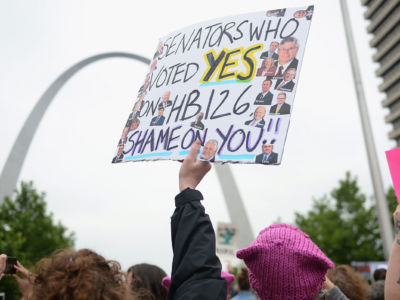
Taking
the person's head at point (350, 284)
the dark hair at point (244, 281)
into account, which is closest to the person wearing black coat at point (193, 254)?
the person's head at point (350, 284)

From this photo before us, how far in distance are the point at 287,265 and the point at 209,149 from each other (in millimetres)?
823

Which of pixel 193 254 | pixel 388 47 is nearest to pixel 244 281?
pixel 193 254

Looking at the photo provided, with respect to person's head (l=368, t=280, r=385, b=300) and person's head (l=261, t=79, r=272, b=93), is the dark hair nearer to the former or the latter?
person's head (l=368, t=280, r=385, b=300)

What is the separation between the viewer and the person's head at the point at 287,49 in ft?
8.61

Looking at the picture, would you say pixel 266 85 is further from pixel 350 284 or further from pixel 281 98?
pixel 350 284

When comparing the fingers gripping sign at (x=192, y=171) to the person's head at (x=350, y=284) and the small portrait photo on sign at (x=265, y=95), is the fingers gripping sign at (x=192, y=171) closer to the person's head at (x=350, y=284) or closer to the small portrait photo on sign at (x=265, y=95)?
the small portrait photo on sign at (x=265, y=95)

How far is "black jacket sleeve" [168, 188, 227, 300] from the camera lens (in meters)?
1.74

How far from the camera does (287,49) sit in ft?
8.75

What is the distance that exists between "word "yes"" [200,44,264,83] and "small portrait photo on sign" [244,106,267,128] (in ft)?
0.87

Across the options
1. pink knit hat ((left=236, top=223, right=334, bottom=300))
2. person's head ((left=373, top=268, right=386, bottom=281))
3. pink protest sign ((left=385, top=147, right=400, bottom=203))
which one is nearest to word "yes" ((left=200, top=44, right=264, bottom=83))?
pink protest sign ((left=385, top=147, right=400, bottom=203))

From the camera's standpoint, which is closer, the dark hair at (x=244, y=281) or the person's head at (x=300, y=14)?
the person's head at (x=300, y=14)

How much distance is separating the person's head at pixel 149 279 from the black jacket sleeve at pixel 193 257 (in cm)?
153

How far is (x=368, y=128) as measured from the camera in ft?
36.7

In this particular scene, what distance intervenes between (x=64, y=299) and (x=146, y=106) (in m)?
1.81
